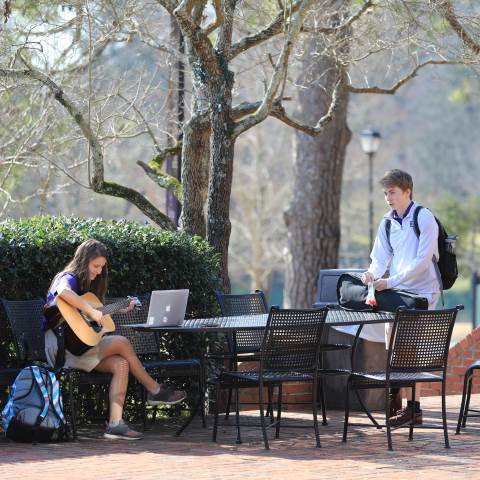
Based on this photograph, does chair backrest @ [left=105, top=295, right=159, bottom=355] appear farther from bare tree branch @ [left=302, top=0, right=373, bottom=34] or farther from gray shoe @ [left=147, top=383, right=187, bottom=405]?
bare tree branch @ [left=302, top=0, right=373, bottom=34]

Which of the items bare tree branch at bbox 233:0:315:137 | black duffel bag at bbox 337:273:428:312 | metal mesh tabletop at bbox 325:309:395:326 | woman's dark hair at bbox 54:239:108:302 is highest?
bare tree branch at bbox 233:0:315:137

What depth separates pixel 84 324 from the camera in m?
8.50

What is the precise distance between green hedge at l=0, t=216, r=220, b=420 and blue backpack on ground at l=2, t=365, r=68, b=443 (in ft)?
2.68

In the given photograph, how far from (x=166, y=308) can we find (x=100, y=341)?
654mm

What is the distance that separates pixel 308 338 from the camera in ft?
27.0

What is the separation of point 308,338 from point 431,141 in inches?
1798

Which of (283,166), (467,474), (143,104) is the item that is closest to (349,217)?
(283,166)

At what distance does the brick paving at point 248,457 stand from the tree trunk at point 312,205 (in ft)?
30.0

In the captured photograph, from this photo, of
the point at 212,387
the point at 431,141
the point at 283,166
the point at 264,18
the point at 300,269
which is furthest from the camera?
the point at 431,141

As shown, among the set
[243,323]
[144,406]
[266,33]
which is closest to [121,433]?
[144,406]

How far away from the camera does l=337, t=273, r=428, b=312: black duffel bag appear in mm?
8844

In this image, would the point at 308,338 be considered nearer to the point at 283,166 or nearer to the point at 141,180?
the point at 141,180

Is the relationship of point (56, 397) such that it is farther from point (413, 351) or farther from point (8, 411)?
point (413, 351)

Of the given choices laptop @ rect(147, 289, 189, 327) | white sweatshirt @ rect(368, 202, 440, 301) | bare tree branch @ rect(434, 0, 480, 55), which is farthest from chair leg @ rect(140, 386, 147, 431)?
bare tree branch @ rect(434, 0, 480, 55)
